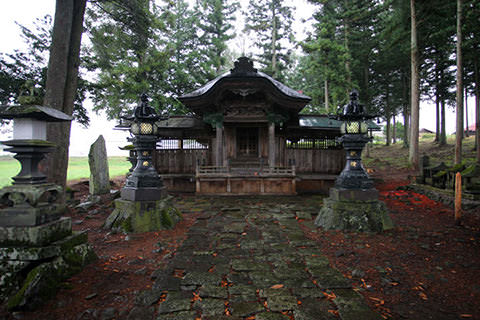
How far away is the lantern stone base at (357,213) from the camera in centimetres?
527

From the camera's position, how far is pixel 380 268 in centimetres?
351

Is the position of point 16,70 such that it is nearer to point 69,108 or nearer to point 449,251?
point 69,108

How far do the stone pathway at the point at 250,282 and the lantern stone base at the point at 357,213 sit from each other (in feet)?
3.34

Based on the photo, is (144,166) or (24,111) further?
(144,166)

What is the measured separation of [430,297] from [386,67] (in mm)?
27388

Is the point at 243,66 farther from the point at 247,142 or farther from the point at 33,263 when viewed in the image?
the point at 33,263

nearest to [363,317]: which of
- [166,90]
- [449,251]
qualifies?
[449,251]

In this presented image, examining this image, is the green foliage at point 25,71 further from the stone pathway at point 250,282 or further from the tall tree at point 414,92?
the tall tree at point 414,92

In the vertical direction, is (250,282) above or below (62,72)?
below

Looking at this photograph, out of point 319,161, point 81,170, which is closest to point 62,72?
point 319,161

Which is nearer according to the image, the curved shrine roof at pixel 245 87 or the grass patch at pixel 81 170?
the curved shrine roof at pixel 245 87

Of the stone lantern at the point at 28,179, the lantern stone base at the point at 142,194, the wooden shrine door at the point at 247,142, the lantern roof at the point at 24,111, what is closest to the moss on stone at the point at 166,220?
the lantern stone base at the point at 142,194

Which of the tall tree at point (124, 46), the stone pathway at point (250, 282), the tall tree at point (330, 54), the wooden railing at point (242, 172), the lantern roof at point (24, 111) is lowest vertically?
the stone pathway at point (250, 282)

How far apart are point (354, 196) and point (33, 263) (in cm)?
624
